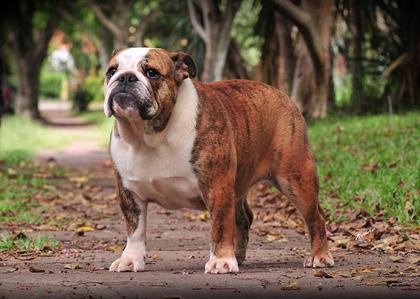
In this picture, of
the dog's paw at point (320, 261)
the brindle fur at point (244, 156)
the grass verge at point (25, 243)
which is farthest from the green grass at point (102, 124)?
the dog's paw at point (320, 261)

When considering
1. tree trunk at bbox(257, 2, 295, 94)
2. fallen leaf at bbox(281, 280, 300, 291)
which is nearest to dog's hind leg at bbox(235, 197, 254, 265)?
fallen leaf at bbox(281, 280, 300, 291)

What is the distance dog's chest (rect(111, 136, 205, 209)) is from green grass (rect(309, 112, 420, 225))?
2597 millimetres

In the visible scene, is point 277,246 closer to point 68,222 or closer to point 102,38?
point 68,222

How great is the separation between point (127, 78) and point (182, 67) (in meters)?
0.49

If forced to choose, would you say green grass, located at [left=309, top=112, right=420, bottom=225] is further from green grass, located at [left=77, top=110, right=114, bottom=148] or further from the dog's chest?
green grass, located at [left=77, top=110, right=114, bottom=148]

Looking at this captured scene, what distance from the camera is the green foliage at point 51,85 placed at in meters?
72.1

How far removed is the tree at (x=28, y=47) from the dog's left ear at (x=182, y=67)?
2376 centimetres

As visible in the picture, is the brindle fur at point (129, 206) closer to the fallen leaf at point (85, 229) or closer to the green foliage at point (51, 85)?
the fallen leaf at point (85, 229)

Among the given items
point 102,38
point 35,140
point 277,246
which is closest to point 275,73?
point 35,140

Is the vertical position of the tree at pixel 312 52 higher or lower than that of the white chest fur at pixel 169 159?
higher

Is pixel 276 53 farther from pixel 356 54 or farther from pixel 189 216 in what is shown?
pixel 189 216

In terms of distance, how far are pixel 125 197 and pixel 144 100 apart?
2.69ft

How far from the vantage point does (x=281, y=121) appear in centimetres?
681

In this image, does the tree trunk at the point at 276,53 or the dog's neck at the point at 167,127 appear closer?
the dog's neck at the point at 167,127
